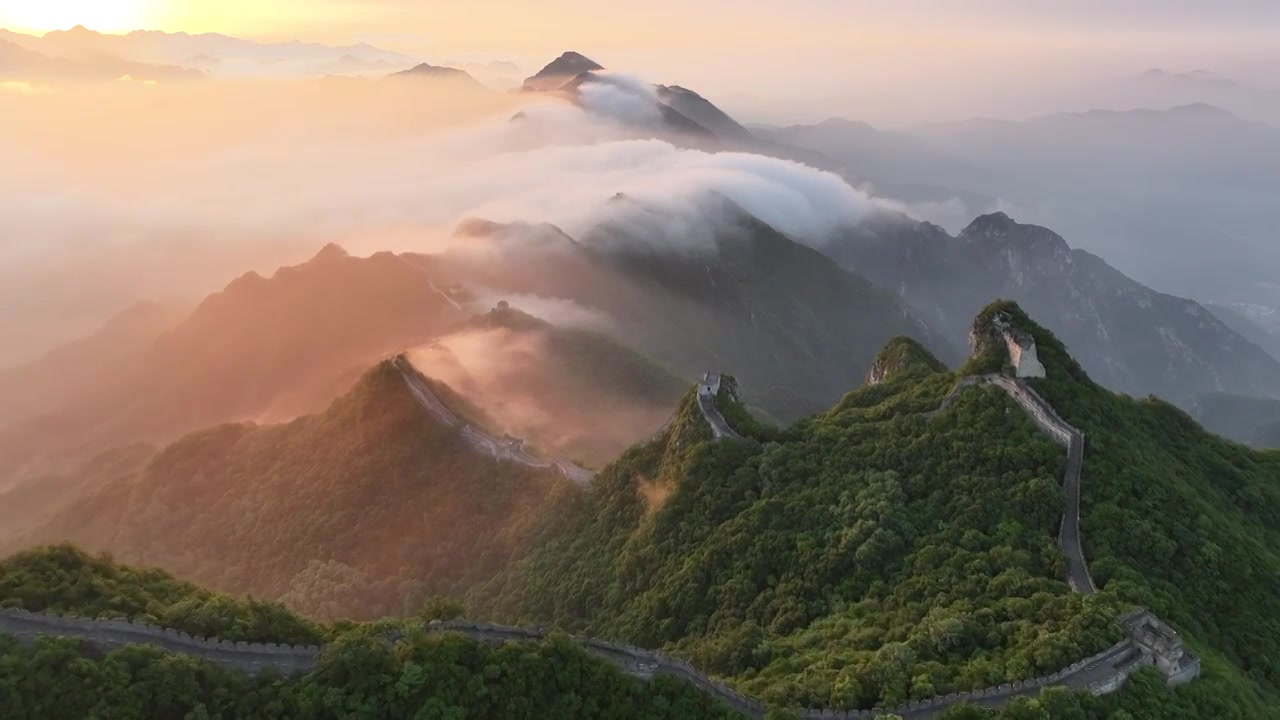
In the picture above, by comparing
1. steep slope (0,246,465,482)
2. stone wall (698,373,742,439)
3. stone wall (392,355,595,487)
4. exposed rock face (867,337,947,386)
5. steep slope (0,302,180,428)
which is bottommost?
steep slope (0,302,180,428)

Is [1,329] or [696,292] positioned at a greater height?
[696,292]

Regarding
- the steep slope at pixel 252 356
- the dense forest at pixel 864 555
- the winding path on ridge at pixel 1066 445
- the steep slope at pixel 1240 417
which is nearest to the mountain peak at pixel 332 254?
the steep slope at pixel 252 356

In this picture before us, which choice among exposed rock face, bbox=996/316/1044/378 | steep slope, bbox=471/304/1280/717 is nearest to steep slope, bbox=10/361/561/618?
steep slope, bbox=471/304/1280/717

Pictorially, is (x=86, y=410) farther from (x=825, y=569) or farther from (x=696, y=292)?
(x=825, y=569)

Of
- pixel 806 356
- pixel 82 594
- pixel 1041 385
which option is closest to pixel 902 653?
pixel 1041 385

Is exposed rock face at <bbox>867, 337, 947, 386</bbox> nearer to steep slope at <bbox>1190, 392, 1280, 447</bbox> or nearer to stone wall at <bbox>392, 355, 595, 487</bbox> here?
stone wall at <bbox>392, 355, 595, 487</bbox>

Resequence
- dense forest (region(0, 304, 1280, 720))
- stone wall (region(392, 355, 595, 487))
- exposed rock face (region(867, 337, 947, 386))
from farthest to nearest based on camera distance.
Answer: stone wall (region(392, 355, 595, 487)) → exposed rock face (region(867, 337, 947, 386)) → dense forest (region(0, 304, 1280, 720))
